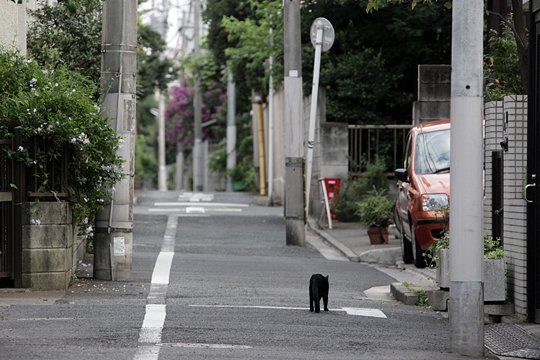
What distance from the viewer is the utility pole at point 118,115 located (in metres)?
14.6

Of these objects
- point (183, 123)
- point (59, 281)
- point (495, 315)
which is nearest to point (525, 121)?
point (495, 315)

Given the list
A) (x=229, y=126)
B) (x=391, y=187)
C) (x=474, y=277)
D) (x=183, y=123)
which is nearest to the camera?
(x=474, y=277)

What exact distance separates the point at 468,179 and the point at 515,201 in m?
2.68

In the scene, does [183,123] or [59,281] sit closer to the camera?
[59,281]

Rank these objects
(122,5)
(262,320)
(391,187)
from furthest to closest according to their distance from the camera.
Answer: (391,187)
(122,5)
(262,320)

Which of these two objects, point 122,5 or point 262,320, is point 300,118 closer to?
point 122,5

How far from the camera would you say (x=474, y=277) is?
9180 millimetres

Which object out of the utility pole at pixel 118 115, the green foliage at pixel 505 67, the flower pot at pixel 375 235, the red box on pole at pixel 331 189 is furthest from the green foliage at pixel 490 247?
the red box on pole at pixel 331 189

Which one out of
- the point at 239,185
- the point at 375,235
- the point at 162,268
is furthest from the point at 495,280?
the point at 239,185

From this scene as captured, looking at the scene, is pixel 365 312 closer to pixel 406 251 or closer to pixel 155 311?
pixel 155 311

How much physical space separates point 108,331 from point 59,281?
10.2ft

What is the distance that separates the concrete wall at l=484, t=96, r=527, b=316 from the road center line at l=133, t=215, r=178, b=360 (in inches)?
132

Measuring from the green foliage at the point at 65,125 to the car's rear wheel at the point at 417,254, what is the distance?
497 centimetres

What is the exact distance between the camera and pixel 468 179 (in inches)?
362
